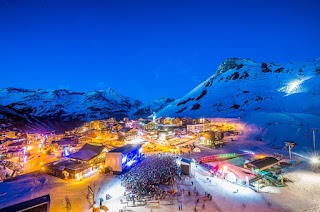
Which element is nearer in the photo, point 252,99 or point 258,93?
point 252,99

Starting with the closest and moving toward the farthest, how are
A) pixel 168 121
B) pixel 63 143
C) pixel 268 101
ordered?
pixel 63 143 < pixel 168 121 < pixel 268 101

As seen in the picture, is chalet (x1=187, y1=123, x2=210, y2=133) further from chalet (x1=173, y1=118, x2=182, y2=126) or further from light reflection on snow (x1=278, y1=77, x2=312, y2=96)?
light reflection on snow (x1=278, y1=77, x2=312, y2=96)

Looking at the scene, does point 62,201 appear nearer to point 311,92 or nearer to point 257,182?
point 257,182

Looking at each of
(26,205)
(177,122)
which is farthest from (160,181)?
(177,122)

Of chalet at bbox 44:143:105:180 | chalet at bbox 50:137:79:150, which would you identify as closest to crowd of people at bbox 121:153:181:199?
chalet at bbox 44:143:105:180

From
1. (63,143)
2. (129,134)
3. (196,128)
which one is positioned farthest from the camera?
(196,128)

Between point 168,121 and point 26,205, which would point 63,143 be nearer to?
point 26,205
